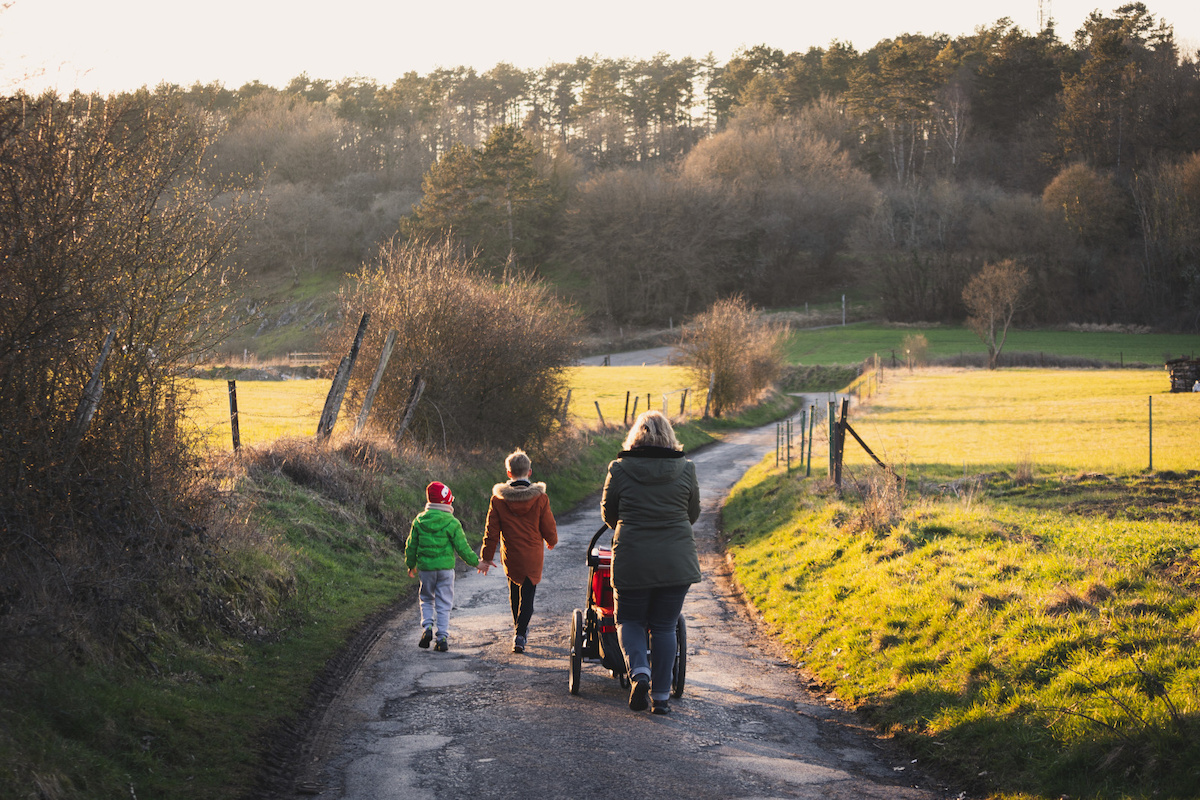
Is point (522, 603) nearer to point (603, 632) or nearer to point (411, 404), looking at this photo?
point (603, 632)

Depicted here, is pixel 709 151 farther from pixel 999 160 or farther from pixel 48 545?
pixel 48 545

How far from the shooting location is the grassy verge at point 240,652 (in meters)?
5.42

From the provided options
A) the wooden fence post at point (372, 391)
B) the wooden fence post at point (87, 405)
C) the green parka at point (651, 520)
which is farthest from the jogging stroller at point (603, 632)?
the wooden fence post at point (372, 391)

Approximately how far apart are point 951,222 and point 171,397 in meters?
88.7

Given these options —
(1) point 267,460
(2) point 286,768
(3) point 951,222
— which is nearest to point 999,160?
(3) point 951,222

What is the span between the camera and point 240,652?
8.15 meters

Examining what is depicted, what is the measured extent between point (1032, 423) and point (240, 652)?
3023cm

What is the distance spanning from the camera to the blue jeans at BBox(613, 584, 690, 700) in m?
6.80

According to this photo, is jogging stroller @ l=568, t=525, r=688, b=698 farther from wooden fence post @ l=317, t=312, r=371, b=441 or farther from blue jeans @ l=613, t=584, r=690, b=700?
wooden fence post @ l=317, t=312, r=371, b=441

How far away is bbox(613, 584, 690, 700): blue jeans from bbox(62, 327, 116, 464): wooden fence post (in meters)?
4.19

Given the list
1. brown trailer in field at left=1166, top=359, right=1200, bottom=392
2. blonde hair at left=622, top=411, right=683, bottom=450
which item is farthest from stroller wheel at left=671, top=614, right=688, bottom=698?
brown trailer in field at left=1166, top=359, right=1200, bottom=392

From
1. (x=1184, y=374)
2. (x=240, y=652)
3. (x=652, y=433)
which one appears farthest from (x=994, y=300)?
(x=240, y=652)

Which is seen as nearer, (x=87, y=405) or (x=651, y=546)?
(x=651, y=546)

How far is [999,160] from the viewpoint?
309 ft
